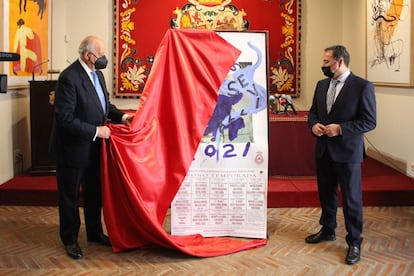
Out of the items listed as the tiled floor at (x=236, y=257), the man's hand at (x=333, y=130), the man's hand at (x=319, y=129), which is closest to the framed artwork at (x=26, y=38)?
the tiled floor at (x=236, y=257)

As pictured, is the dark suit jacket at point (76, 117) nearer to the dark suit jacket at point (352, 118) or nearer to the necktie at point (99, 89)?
the necktie at point (99, 89)

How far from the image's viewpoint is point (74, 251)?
11.5ft

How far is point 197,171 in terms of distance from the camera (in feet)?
12.1

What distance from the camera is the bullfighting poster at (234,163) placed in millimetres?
3707

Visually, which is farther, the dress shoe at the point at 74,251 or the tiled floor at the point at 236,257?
the dress shoe at the point at 74,251

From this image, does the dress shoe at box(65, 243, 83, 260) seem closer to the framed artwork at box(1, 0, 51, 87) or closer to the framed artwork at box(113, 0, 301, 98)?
the framed artwork at box(1, 0, 51, 87)

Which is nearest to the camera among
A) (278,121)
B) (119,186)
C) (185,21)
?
(119,186)

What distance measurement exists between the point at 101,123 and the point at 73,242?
0.89 meters

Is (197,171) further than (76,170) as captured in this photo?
Yes

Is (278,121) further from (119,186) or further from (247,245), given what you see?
(119,186)

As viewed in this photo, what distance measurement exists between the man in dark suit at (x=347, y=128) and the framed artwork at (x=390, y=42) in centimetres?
201

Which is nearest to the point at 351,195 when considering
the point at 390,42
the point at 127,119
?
the point at 127,119

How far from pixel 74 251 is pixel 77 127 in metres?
0.92

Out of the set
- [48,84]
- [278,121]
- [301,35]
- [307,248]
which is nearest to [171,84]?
[307,248]
